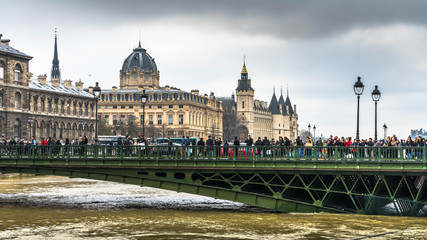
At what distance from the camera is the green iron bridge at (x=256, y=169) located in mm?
39125

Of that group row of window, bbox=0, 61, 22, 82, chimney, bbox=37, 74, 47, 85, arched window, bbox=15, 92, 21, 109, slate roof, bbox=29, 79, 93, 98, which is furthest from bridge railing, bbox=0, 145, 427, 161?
chimney, bbox=37, 74, 47, 85

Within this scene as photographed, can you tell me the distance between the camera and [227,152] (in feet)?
135

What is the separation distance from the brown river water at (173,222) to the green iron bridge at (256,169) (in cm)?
122

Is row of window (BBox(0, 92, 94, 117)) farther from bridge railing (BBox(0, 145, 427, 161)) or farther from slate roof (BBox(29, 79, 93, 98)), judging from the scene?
bridge railing (BBox(0, 145, 427, 161))

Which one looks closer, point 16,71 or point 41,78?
point 16,71

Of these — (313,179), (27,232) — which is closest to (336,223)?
(313,179)

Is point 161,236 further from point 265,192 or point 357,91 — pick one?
point 357,91

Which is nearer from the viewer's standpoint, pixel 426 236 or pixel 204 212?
pixel 426 236

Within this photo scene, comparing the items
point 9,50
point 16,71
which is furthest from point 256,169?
point 16,71

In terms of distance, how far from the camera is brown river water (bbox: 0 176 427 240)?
34.2 m

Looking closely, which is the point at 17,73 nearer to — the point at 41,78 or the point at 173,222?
the point at 41,78

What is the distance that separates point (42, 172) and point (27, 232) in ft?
30.1

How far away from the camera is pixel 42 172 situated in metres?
43.7

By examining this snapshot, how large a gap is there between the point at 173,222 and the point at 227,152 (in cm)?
506
